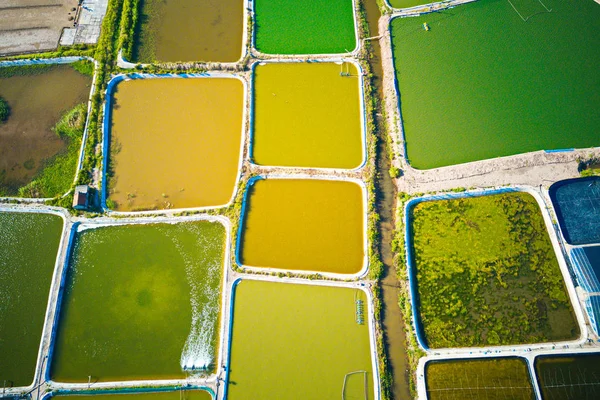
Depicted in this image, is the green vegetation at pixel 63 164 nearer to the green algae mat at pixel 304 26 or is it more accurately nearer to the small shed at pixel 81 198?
the small shed at pixel 81 198

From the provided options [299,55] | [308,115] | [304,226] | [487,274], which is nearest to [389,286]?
[487,274]

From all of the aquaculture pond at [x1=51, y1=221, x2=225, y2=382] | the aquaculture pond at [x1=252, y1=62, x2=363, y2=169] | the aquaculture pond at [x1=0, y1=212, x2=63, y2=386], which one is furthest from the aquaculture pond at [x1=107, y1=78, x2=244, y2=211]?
the aquaculture pond at [x1=0, y1=212, x2=63, y2=386]

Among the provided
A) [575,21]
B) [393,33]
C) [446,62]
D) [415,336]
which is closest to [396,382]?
[415,336]

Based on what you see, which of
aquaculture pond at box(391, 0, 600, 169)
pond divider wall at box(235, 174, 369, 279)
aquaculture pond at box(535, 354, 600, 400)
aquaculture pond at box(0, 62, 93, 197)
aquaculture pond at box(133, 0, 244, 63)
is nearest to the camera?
aquaculture pond at box(535, 354, 600, 400)

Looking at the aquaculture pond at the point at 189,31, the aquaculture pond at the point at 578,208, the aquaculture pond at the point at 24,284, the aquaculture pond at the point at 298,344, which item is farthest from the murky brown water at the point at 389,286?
the aquaculture pond at the point at 24,284

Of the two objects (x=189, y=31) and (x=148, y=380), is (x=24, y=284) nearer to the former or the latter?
(x=148, y=380)

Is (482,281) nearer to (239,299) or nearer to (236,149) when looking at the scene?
(239,299)

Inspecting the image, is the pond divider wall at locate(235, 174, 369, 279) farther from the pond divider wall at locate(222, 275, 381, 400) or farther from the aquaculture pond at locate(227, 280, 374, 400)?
the aquaculture pond at locate(227, 280, 374, 400)
